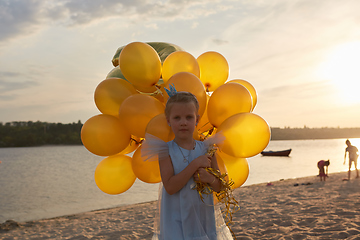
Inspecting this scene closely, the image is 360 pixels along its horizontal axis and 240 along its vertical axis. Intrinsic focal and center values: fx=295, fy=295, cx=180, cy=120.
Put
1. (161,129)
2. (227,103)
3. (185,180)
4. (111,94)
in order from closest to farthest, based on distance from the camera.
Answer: (185,180)
(161,129)
(227,103)
(111,94)

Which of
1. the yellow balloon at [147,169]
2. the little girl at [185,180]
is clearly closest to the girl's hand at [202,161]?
the little girl at [185,180]

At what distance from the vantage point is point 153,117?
2412 mm

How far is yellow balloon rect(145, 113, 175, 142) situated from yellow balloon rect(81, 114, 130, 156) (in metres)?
0.54

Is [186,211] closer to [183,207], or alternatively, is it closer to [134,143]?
[183,207]

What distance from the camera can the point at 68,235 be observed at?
7.00 metres

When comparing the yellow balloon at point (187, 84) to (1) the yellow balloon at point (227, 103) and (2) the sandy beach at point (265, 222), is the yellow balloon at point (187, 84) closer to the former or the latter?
(1) the yellow balloon at point (227, 103)

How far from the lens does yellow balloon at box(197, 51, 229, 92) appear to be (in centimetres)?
312

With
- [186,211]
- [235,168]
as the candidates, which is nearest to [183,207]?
[186,211]

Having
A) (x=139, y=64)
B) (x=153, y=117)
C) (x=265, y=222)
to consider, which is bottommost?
(x=265, y=222)

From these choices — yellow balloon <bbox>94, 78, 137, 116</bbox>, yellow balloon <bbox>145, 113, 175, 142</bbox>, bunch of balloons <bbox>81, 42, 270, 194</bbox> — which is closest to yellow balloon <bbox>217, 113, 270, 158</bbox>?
bunch of balloons <bbox>81, 42, 270, 194</bbox>

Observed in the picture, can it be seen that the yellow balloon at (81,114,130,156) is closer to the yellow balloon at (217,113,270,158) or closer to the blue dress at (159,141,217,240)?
the blue dress at (159,141,217,240)

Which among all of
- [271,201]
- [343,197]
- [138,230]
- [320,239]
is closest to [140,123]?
[320,239]

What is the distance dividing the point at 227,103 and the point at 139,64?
0.87 meters

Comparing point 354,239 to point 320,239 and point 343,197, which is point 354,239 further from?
point 343,197
